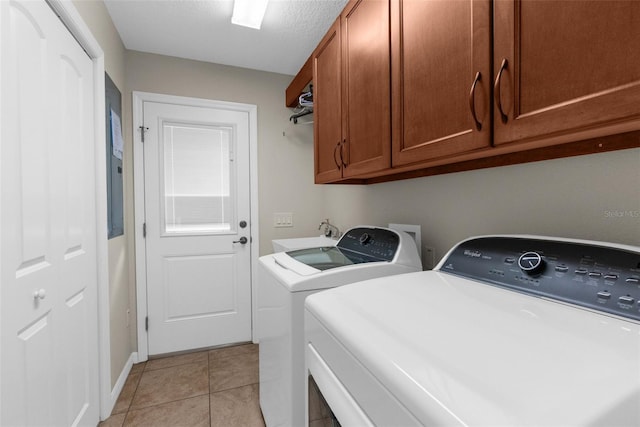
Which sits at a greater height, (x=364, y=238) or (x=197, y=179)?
(x=197, y=179)

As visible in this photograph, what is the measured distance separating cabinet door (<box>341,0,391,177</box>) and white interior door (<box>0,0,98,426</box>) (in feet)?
4.13

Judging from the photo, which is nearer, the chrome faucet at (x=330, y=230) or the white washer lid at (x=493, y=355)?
the white washer lid at (x=493, y=355)

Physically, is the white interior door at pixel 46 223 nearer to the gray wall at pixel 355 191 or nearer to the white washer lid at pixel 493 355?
the gray wall at pixel 355 191

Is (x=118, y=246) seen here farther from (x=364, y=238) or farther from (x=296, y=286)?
(x=364, y=238)

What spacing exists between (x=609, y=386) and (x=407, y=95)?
98 cm

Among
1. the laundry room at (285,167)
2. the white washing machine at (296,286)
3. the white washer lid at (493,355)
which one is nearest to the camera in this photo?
the white washer lid at (493,355)

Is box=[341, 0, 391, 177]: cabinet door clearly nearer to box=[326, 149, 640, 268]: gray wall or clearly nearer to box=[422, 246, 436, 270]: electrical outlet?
box=[326, 149, 640, 268]: gray wall

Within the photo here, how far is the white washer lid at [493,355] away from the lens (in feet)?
1.22

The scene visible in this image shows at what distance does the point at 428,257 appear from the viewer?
1.49 metres

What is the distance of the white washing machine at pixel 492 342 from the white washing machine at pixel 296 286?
0.27 metres

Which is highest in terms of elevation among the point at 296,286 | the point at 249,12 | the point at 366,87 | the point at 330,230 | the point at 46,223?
the point at 249,12

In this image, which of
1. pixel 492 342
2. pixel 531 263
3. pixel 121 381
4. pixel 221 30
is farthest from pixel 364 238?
pixel 121 381

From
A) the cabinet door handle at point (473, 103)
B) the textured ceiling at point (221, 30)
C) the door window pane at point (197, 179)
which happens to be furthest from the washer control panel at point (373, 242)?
the textured ceiling at point (221, 30)

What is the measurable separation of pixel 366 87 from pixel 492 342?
116 centimetres
